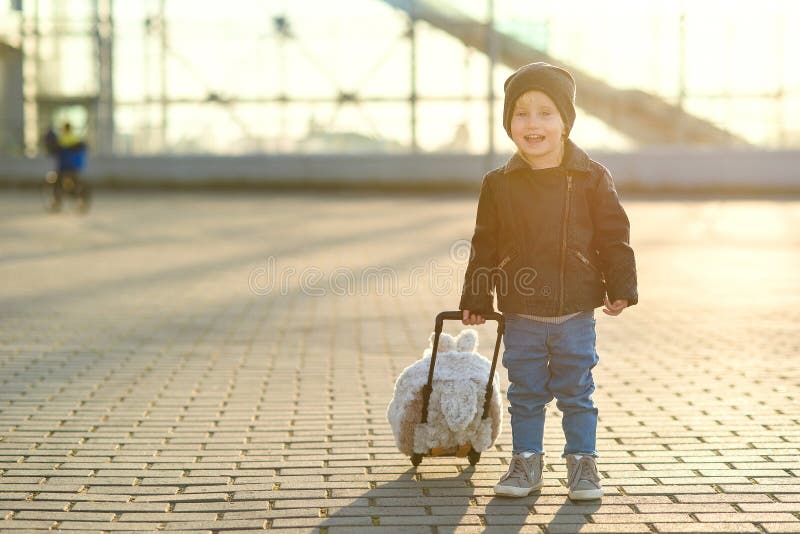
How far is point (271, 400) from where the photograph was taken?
19.5 feet

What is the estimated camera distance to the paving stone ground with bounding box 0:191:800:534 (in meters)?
4.03

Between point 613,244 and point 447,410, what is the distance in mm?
832

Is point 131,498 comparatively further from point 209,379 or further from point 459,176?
point 459,176

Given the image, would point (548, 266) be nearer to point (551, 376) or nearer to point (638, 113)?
point (551, 376)

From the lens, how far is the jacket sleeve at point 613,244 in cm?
415

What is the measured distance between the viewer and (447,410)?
448 cm

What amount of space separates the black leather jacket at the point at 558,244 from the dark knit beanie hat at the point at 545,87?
132 mm

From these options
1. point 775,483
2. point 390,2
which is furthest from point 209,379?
point 390,2

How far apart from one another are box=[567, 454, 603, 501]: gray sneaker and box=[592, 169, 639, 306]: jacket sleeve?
532 millimetres

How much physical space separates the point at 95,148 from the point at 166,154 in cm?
199

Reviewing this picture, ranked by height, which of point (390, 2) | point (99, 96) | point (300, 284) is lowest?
point (300, 284)

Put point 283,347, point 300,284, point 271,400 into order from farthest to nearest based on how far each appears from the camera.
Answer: point 300,284 → point 283,347 → point 271,400

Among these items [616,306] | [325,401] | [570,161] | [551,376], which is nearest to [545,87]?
[570,161]

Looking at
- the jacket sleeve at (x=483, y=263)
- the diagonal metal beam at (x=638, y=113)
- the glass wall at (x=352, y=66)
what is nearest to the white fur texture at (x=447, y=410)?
the jacket sleeve at (x=483, y=263)
